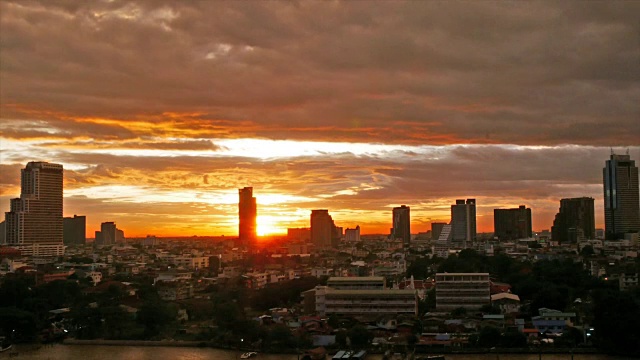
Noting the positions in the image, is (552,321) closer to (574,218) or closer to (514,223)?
(574,218)

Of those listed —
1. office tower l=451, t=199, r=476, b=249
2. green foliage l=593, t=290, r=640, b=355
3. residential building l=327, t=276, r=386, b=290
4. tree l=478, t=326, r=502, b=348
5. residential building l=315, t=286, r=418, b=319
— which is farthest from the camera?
office tower l=451, t=199, r=476, b=249

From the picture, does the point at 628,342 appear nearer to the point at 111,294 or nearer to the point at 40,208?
the point at 111,294

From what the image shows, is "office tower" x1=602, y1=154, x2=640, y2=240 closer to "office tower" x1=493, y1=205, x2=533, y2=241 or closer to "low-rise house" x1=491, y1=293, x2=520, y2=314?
"office tower" x1=493, y1=205, x2=533, y2=241

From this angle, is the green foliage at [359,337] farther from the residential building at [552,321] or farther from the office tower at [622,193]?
the office tower at [622,193]

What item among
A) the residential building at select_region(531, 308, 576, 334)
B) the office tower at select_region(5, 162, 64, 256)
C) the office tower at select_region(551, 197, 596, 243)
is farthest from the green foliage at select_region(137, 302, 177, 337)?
the office tower at select_region(551, 197, 596, 243)

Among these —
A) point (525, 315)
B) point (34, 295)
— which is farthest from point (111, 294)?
point (525, 315)

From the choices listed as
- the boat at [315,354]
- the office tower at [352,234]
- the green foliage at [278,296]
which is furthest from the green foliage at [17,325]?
the office tower at [352,234]
